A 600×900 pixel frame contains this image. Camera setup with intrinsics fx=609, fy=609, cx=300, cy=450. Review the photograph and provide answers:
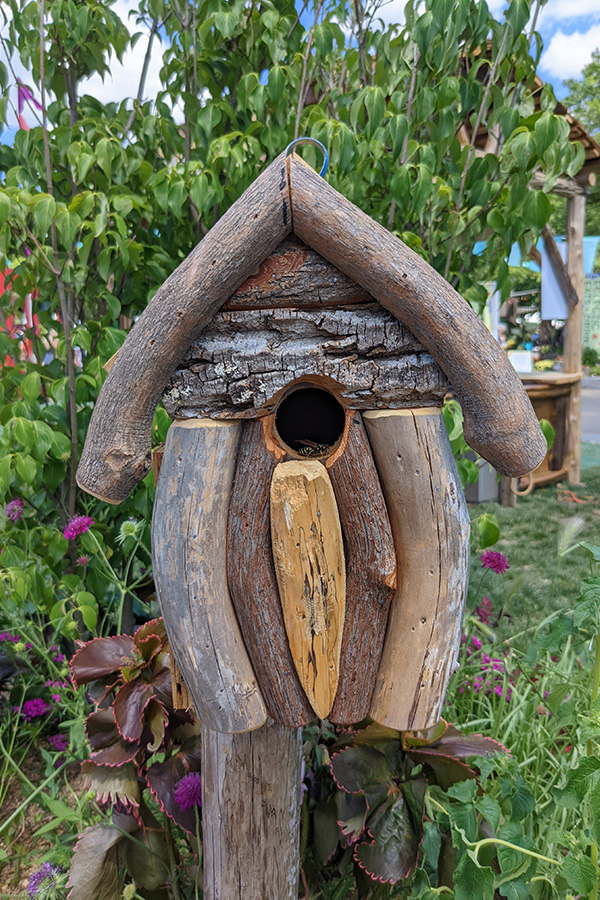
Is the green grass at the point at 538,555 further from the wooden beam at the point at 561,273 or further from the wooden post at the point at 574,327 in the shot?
the wooden beam at the point at 561,273

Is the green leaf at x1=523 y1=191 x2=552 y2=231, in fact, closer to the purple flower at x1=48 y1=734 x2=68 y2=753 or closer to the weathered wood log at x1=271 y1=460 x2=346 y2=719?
the weathered wood log at x1=271 y1=460 x2=346 y2=719

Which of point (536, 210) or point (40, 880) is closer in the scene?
point (40, 880)

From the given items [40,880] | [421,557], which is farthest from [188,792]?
[421,557]

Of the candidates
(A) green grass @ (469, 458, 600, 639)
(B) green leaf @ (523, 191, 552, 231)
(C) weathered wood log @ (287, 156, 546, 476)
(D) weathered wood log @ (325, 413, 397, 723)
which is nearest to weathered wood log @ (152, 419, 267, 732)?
(D) weathered wood log @ (325, 413, 397, 723)

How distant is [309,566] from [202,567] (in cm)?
17

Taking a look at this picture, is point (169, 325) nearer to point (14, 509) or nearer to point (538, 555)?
point (14, 509)

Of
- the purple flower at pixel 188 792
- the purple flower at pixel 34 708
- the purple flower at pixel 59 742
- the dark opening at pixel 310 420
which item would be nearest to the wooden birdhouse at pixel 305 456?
the dark opening at pixel 310 420

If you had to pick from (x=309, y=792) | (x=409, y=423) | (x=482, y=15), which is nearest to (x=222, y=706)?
(x=409, y=423)

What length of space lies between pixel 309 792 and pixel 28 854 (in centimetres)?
91

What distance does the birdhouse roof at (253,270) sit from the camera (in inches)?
34.9

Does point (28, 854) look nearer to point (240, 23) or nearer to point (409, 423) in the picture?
point (409, 423)

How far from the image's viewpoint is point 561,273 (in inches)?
245

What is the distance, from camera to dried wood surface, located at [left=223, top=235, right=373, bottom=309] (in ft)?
3.08

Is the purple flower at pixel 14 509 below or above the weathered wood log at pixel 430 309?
below
